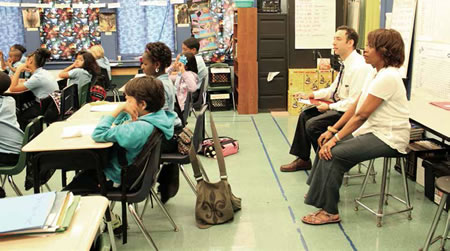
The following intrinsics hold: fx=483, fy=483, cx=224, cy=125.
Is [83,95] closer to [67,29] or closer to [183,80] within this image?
[183,80]

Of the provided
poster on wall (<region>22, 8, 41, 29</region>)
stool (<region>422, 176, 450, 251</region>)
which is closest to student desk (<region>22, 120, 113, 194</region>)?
stool (<region>422, 176, 450, 251</region>)

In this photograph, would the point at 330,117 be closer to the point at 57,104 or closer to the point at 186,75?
the point at 186,75

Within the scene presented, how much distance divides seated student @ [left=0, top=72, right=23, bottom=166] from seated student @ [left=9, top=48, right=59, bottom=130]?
5.61 feet

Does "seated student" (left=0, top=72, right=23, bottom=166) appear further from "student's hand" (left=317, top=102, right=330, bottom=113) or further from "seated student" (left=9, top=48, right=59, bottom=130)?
"student's hand" (left=317, top=102, right=330, bottom=113)

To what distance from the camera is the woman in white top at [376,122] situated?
3.19m

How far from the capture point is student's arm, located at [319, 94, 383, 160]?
3.19m

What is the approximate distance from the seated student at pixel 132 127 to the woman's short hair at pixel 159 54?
787mm

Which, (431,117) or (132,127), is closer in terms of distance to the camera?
(132,127)

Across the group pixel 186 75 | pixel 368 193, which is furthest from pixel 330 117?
pixel 186 75

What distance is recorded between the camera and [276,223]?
11.3 ft

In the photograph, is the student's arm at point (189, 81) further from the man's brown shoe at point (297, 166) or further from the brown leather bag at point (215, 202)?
the brown leather bag at point (215, 202)

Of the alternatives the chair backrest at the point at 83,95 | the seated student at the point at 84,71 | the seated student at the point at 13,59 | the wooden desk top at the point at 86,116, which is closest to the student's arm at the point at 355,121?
the wooden desk top at the point at 86,116

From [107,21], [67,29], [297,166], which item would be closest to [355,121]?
[297,166]

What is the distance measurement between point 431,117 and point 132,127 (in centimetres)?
205
